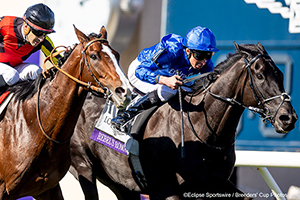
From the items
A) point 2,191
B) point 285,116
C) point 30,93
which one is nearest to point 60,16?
point 30,93

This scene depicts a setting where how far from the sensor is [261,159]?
14.7ft

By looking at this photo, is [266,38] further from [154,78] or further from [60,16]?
[60,16]

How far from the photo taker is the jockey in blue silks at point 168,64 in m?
3.64

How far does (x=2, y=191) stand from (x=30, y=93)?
0.78 meters

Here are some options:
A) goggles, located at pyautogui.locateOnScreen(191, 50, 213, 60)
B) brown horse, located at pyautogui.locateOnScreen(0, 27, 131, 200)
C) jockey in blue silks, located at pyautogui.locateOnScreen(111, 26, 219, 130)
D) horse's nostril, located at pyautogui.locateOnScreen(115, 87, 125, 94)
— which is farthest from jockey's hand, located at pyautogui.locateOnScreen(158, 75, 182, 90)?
horse's nostril, located at pyautogui.locateOnScreen(115, 87, 125, 94)

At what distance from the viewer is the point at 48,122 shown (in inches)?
131

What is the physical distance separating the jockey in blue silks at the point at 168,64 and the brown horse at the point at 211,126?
140 mm

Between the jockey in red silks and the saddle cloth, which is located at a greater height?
the jockey in red silks

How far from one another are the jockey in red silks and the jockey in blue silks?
843 millimetres

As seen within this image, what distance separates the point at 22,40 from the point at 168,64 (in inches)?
48.2

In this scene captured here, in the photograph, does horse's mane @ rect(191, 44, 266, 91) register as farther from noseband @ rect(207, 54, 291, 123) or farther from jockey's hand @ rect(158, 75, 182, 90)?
jockey's hand @ rect(158, 75, 182, 90)

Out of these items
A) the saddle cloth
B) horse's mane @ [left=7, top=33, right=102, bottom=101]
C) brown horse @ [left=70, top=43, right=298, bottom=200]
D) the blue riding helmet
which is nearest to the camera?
brown horse @ [left=70, top=43, right=298, bottom=200]

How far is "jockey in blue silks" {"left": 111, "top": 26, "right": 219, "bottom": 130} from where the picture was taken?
3643 mm

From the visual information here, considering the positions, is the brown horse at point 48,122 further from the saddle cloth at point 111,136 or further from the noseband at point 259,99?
the noseband at point 259,99
